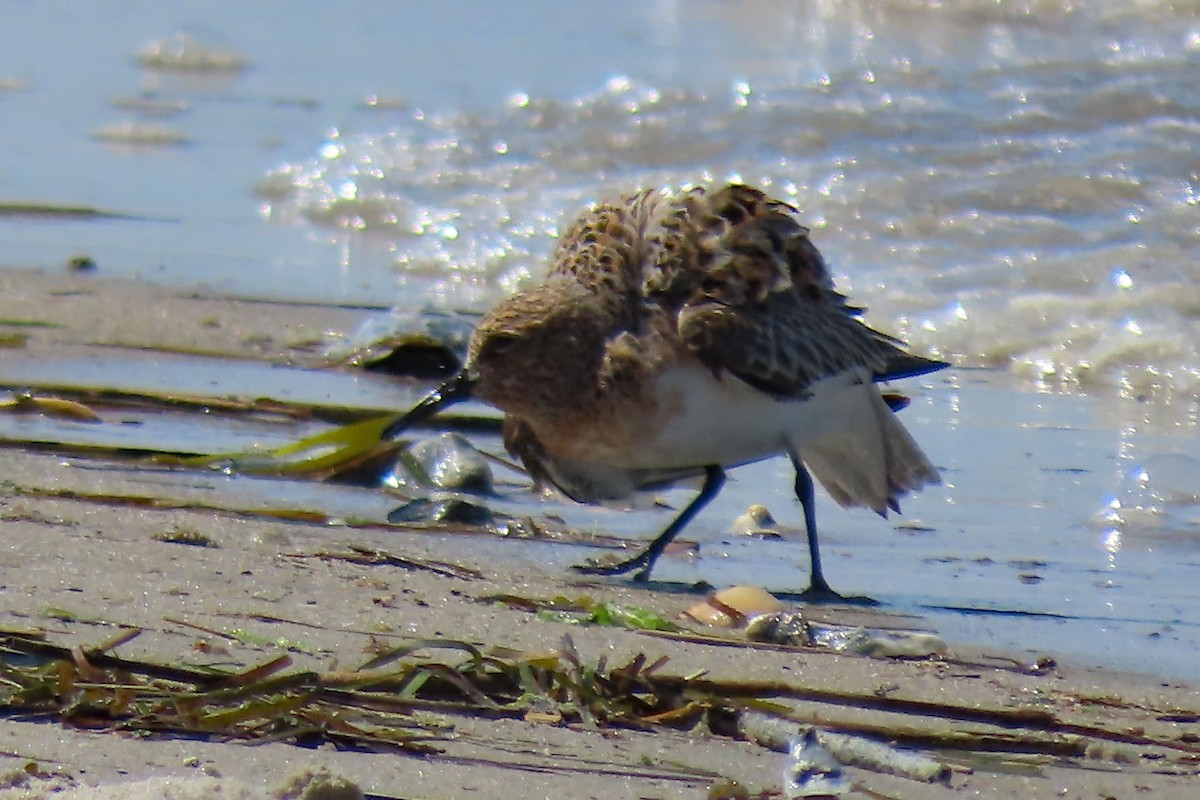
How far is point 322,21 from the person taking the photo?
13125mm

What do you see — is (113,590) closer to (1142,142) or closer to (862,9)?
(1142,142)

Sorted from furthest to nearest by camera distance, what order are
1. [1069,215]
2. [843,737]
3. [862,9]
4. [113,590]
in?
[862,9] < [1069,215] < [113,590] < [843,737]

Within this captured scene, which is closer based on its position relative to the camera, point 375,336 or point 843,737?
point 843,737

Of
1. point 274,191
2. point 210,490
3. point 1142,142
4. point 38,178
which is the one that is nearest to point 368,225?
point 274,191

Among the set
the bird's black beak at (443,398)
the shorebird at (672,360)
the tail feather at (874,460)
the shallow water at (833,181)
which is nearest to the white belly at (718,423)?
the shorebird at (672,360)

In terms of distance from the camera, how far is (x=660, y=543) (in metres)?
4.19

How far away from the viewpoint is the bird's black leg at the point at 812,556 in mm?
4020

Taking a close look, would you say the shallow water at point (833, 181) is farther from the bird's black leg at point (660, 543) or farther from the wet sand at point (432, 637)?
the wet sand at point (432, 637)

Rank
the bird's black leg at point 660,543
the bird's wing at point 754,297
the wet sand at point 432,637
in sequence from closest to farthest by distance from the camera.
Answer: the wet sand at point 432,637 < the bird's black leg at point 660,543 < the bird's wing at point 754,297

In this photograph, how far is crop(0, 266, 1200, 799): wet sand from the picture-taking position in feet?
8.20

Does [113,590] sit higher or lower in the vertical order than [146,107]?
lower

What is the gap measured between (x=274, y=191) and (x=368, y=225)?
539 millimetres

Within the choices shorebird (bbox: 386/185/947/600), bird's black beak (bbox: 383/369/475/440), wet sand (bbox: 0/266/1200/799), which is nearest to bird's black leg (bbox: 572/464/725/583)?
shorebird (bbox: 386/185/947/600)

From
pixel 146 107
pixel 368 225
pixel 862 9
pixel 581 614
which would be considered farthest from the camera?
pixel 862 9
